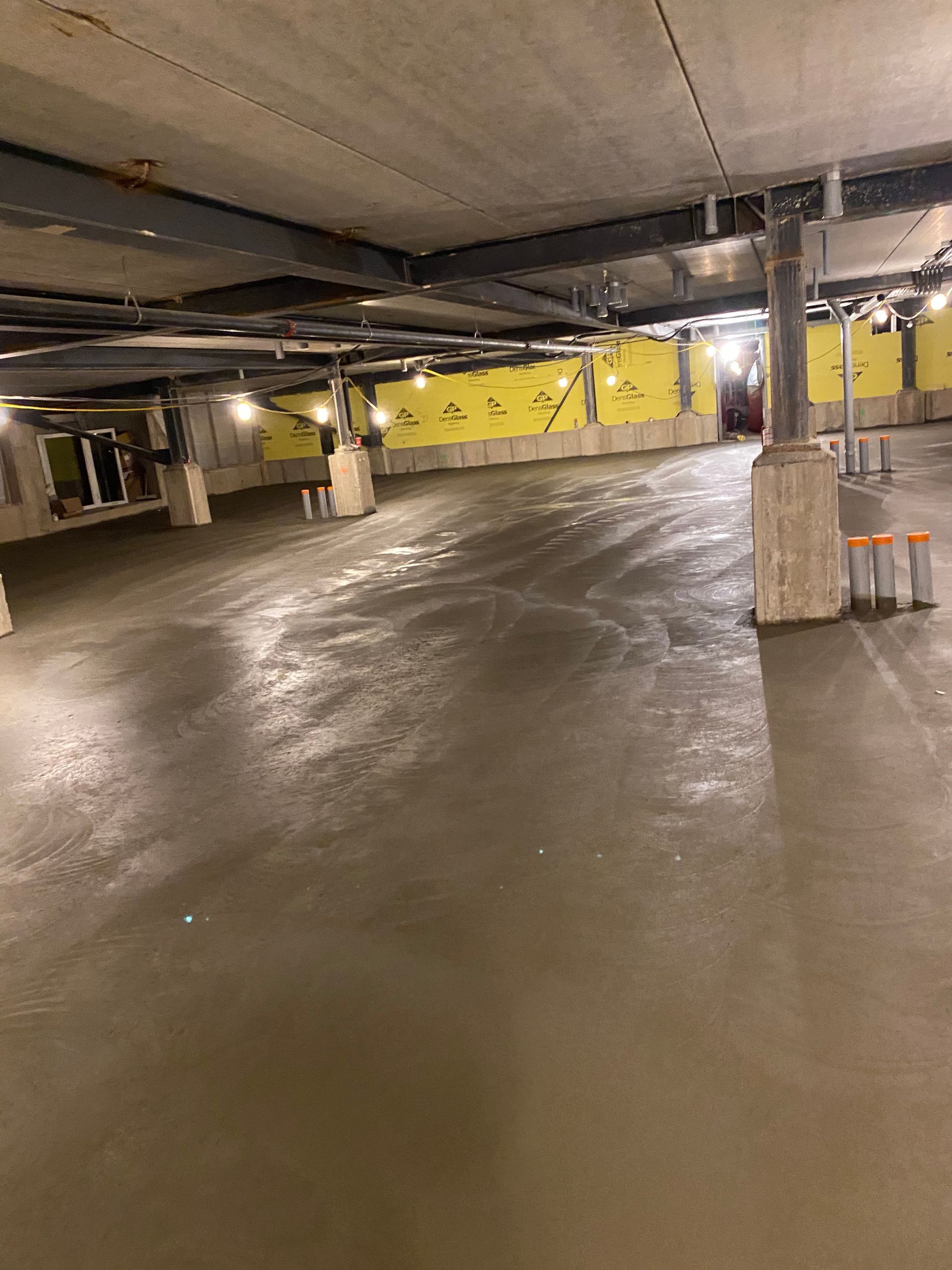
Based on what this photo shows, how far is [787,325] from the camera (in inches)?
291

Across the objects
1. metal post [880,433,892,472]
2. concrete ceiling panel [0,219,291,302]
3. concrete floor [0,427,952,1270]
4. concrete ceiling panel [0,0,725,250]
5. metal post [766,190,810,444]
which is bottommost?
concrete floor [0,427,952,1270]

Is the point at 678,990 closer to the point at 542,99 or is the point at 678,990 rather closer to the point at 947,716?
the point at 947,716

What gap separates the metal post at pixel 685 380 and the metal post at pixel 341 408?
482 inches

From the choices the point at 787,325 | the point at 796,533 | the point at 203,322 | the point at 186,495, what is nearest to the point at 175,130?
the point at 203,322

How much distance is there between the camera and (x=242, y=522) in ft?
69.1

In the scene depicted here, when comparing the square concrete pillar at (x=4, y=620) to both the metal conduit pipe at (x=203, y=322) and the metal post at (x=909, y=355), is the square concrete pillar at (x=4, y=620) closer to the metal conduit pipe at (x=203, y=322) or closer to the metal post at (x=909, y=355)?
the metal conduit pipe at (x=203, y=322)

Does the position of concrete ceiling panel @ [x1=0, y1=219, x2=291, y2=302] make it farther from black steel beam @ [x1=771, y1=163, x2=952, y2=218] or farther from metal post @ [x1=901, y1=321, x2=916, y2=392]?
metal post @ [x1=901, y1=321, x2=916, y2=392]

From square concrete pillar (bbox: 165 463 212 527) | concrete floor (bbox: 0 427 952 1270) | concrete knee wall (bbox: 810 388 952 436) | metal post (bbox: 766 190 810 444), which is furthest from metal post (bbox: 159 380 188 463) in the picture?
concrete knee wall (bbox: 810 388 952 436)

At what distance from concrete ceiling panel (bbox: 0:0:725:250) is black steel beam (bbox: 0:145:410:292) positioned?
0.56 ft

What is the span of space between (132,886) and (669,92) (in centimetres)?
536

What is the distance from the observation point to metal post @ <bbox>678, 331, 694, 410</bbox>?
86.3ft

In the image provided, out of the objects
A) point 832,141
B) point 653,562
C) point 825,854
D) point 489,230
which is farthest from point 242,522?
point 825,854

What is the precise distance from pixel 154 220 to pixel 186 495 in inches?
655

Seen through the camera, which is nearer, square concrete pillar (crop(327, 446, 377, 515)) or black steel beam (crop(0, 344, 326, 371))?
black steel beam (crop(0, 344, 326, 371))
